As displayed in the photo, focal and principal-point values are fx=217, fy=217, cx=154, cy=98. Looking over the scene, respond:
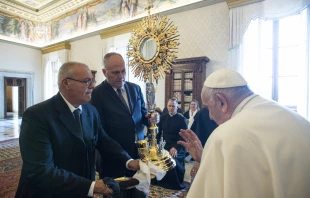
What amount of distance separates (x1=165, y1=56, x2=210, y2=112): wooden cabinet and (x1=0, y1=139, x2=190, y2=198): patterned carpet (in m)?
3.52

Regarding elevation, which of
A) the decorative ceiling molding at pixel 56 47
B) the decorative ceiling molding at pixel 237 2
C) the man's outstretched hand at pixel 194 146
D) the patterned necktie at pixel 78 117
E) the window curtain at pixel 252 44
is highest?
the decorative ceiling molding at pixel 56 47

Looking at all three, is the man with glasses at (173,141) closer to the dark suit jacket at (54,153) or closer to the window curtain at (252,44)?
the dark suit jacket at (54,153)

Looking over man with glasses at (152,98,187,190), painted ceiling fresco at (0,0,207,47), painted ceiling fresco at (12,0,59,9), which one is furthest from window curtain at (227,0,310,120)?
painted ceiling fresco at (12,0,59,9)

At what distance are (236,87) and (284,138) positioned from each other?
1.51 ft

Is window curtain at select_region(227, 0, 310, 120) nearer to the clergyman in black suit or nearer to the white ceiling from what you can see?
the clergyman in black suit

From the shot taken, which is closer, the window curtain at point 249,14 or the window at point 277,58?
the window curtain at point 249,14

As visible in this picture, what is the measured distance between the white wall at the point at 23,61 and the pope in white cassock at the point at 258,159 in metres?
15.5

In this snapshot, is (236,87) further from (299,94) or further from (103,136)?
(299,94)

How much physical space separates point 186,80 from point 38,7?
1086 cm

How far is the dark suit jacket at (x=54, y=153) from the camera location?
1450 millimetres

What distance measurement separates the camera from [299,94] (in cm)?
593

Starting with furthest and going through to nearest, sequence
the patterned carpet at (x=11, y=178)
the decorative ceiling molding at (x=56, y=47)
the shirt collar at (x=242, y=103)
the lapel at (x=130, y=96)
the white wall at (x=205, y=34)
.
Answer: the decorative ceiling molding at (x=56, y=47) → the white wall at (x=205, y=34) → the patterned carpet at (x=11, y=178) → the lapel at (x=130, y=96) → the shirt collar at (x=242, y=103)

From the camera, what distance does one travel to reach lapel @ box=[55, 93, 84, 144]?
164 cm

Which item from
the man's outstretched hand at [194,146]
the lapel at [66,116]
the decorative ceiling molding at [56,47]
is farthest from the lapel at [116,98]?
the decorative ceiling molding at [56,47]
